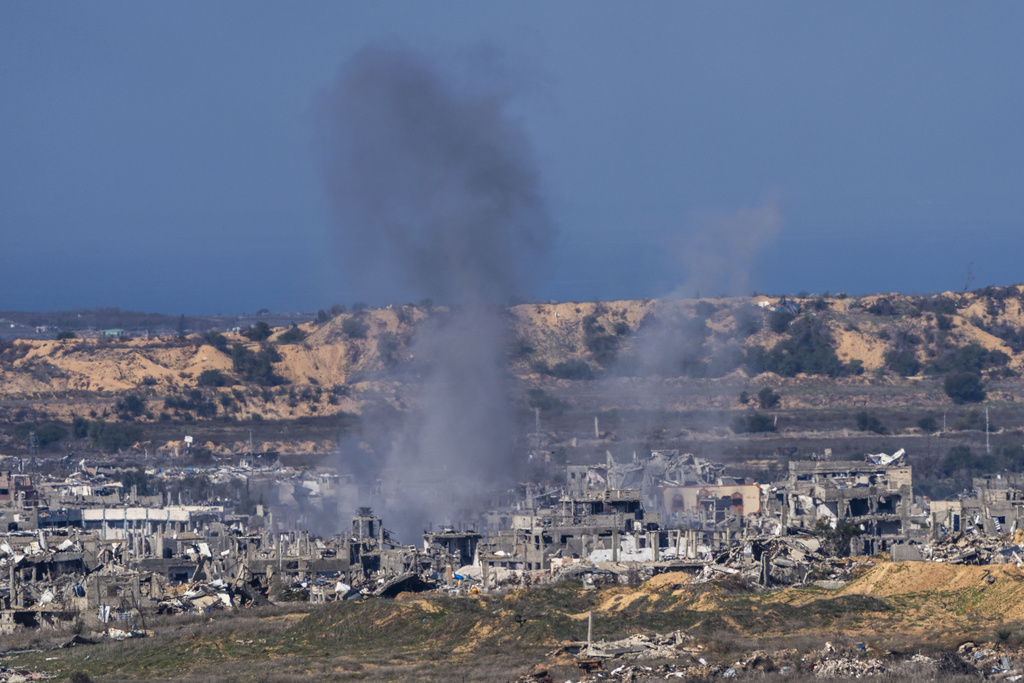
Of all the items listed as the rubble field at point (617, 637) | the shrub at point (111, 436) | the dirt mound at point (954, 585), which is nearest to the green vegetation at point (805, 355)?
the shrub at point (111, 436)

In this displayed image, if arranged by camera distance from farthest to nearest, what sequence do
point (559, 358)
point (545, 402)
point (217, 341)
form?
point (217, 341) < point (559, 358) < point (545, 402)

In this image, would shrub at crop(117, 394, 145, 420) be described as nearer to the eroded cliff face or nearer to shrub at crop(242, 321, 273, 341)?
the eroded cliff face

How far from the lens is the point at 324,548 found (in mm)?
53094

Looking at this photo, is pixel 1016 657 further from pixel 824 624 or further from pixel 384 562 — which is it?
pixel 384 562

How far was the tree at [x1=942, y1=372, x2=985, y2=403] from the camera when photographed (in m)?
105

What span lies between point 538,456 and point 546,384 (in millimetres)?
26476

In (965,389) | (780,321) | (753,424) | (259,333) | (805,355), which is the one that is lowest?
(753,424)

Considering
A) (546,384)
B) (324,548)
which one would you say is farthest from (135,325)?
(324,548)

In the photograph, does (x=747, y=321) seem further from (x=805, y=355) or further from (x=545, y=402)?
(x=545, y=402)

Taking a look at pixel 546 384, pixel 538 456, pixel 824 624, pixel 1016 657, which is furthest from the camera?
pixel 546 384

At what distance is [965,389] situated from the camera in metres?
105

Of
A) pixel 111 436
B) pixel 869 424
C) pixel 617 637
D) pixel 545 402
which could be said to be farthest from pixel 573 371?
pixel 617 637

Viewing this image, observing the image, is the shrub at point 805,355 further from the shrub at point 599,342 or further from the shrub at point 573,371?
the shrub at point 573,371

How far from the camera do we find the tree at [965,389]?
105 metres
